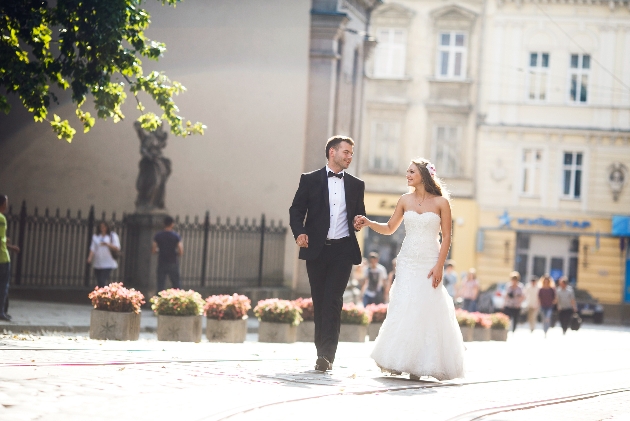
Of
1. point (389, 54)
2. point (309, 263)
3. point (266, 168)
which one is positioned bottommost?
point (309, 263)

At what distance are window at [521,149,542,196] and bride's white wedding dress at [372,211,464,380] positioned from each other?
34.7 meters

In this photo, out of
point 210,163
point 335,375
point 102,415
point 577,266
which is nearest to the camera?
point 102,415

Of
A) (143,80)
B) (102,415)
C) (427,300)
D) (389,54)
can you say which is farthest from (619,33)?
(102,415)

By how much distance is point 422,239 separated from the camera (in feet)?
31.4

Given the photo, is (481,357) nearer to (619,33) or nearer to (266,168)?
(266,168)

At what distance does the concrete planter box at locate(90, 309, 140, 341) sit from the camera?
1377cm

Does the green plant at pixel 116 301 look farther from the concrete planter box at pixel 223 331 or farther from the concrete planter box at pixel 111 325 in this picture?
the concrete planter box at pixel 223 331

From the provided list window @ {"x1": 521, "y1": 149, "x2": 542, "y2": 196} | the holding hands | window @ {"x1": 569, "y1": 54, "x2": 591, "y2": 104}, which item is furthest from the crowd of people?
window @ {"x1": 569, "y1": 54, "x2": 591, "y2": 104}

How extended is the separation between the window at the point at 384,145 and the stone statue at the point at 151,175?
2196 cm

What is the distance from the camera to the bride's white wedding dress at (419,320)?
9211mm

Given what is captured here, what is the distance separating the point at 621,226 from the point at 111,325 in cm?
3212

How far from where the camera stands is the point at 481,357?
44.7 feet

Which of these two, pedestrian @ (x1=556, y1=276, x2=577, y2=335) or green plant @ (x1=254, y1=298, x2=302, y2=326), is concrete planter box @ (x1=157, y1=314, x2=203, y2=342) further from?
pedestrian @ (x1=556, y1=276, x2=577, y2=335)

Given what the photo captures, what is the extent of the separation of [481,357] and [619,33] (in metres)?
32.7
